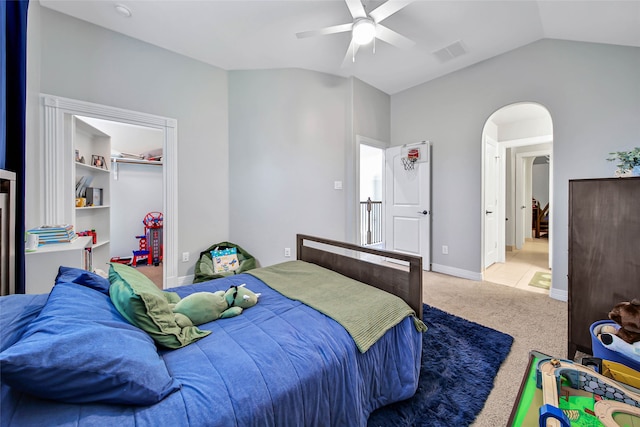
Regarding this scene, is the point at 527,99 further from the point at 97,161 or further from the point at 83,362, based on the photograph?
the point at 97,161

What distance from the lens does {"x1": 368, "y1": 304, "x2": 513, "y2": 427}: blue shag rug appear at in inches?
51.6

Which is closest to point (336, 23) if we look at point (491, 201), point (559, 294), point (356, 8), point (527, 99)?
point (356, 8)

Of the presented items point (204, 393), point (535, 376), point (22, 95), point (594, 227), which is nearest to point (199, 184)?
point (22, 95)

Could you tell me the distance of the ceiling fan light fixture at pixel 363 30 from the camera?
214 centimetres

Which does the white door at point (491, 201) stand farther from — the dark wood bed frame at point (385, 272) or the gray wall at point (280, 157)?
the dark wood bed frame at point (385, 272)

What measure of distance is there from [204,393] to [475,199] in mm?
3657

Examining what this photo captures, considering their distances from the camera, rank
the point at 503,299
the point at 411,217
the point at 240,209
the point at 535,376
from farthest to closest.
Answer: the point at 411,217 < the point at 240,209 < the point at 503,299 < the point at 535,376

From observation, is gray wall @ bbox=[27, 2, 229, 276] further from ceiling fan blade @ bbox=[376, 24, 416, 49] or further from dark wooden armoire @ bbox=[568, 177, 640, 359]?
dark wooden armoire @ bbox=[568, 177, 640, 359]

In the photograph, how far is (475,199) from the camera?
3430 mm

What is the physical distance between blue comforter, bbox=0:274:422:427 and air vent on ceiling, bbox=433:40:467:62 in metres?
3.14

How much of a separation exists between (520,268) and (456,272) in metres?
1.23

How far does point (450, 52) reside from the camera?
10.2ft

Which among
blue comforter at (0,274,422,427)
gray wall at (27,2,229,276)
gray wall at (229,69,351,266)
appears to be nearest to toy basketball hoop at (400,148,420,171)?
gray wall at (229,69,351,266)

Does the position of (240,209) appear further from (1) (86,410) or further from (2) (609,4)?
(2) (609,4)
